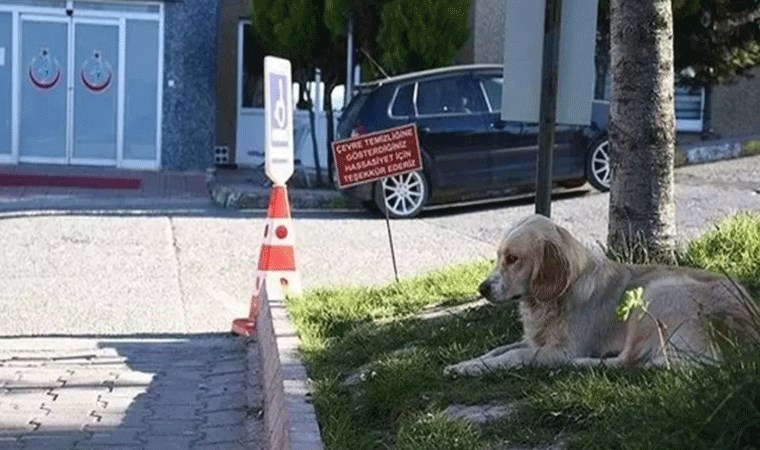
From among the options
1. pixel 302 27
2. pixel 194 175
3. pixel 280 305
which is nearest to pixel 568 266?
pixel 280 305

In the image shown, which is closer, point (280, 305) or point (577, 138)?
point (280, 305)

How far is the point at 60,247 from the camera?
16188mm

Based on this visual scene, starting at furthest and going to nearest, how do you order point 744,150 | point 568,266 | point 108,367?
point 744,150 → point 108,367 → point 568,266

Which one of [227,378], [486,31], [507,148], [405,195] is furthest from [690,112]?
[227,378]

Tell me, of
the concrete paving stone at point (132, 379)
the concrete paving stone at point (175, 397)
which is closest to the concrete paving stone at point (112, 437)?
the concrete paving stone at point (175, 397)

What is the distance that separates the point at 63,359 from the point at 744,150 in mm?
14076

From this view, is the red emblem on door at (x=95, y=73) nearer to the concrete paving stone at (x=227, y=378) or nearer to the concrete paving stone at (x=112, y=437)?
the concrete paving stone at (x=227, y=378)

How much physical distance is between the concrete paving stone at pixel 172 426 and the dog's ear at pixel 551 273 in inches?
83.2

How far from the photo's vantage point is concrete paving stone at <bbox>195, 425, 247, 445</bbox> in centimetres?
749

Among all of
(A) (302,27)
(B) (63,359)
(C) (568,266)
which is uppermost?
(A) (302,27)

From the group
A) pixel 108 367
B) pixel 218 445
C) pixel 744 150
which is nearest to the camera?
pixel 218 445

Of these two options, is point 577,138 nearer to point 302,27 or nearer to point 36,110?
point 302,27

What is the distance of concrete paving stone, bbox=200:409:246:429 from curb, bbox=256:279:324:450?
5.8 inches

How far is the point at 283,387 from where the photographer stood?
285 inches
